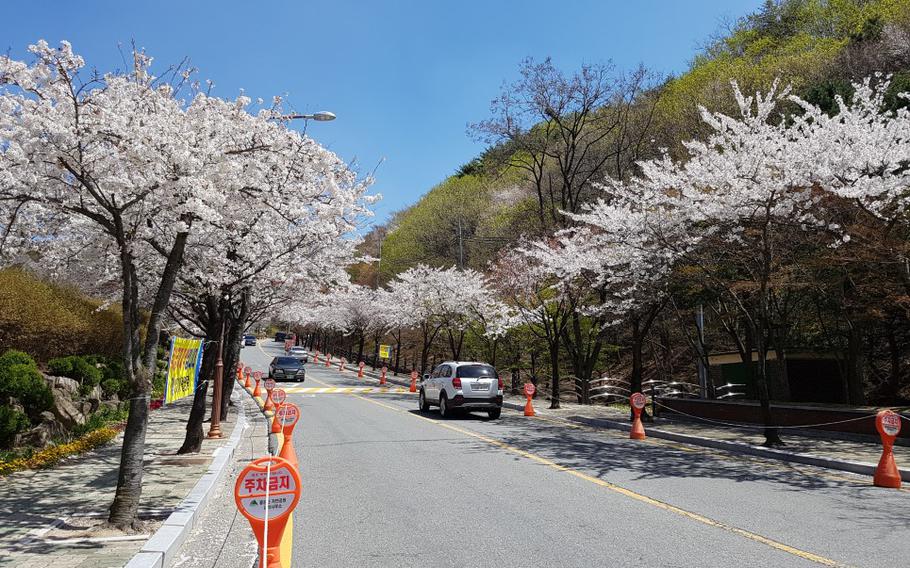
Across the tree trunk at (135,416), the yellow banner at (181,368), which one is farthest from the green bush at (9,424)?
Result: the yellow banner at (181,368)

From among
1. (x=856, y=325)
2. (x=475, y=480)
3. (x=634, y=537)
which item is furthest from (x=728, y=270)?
(x=634, y=537)

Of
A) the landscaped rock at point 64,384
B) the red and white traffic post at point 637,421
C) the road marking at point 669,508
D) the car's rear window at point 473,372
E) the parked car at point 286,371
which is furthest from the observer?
the parked car at point 286,371

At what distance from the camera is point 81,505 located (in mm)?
7723

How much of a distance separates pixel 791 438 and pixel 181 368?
54.1ft

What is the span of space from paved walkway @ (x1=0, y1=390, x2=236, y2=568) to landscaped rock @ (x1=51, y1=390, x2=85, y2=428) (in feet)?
3.45

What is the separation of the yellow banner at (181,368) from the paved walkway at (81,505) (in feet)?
15.7

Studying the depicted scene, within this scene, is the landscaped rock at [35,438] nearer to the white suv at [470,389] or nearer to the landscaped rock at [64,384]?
the landscaped rock at [64,384]

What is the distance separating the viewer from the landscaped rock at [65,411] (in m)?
12.3

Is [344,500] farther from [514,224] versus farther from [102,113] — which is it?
[514,224]

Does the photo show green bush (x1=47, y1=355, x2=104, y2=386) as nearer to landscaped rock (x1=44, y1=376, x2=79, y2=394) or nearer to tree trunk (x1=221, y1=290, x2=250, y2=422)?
landscaped rock (x1=44, y1=376, x2=79, y2=394)

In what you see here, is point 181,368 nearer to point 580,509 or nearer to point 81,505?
point 81,505

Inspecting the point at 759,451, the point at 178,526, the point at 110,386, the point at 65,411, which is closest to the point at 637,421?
the point at 759,451

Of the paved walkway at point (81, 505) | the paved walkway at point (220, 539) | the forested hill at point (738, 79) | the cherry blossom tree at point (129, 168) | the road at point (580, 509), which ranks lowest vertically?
the paved walkway at point (220, 539)

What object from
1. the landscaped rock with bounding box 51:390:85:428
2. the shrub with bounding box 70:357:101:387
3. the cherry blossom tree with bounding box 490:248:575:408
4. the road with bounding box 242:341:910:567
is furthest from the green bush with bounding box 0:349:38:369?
the cherry blossom tree with bounding box 490:248:575:408
